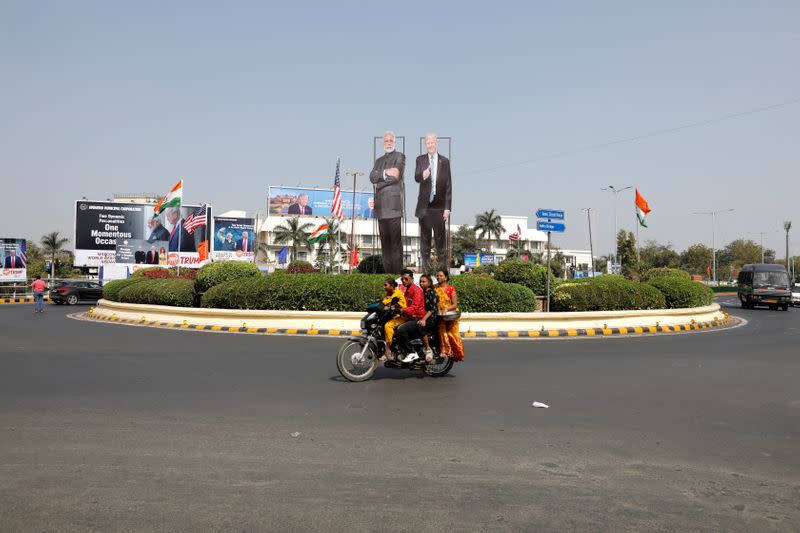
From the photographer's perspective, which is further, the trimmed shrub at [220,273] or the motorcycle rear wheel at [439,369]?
the trimmed shrub at [220,273]

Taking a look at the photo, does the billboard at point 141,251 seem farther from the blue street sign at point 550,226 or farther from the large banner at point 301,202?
the blue street sign at point 550,226

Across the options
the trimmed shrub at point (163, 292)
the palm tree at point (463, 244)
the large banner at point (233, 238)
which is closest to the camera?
the trimmed shrub at point (163, 292)

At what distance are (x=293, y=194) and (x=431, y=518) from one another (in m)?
91.1

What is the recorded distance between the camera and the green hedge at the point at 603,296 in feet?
67.5

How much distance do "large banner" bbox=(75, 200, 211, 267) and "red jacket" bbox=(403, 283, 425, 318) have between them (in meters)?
52.7

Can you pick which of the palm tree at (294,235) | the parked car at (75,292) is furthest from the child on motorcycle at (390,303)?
the palm tree at (294,235)

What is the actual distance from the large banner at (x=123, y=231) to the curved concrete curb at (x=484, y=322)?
41578 millimetres

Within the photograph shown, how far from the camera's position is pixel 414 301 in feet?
35.2

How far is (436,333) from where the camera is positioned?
10891 mm

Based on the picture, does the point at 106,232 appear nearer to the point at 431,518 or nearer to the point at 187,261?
the point at 187,261

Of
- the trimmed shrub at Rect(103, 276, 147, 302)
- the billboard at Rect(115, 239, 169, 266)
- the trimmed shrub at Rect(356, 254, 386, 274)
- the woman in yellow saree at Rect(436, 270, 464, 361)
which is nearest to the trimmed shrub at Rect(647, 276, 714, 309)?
the trimmed shrub at Rect(356, 254, 386, 274)

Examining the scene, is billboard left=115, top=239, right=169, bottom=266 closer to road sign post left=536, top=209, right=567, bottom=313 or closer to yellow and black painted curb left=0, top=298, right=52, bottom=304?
yellow and black painted curb left=0, top=298, right=52, bottom=304

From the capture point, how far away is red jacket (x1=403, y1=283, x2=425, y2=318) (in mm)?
10641

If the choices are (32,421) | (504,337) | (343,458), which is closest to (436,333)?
(343,458)
